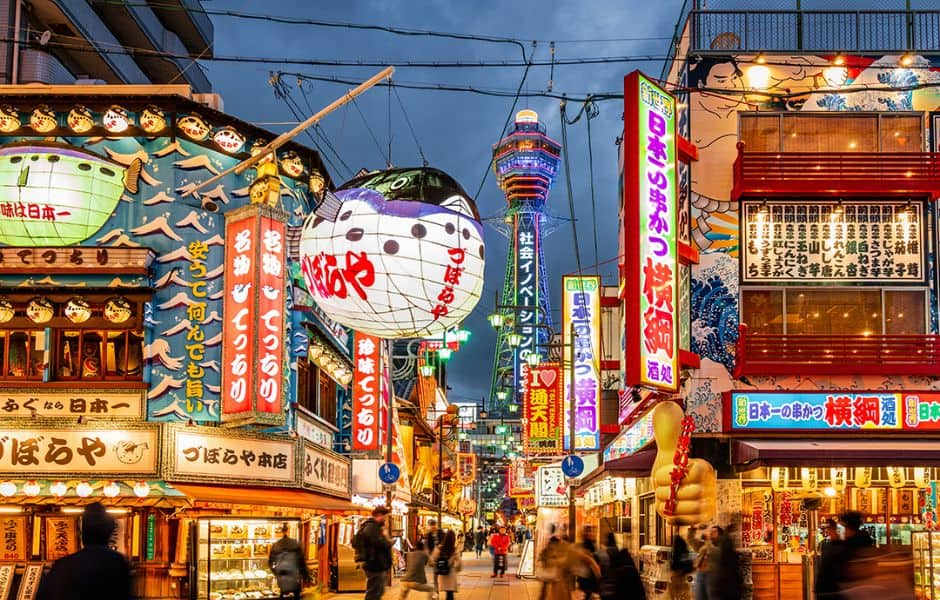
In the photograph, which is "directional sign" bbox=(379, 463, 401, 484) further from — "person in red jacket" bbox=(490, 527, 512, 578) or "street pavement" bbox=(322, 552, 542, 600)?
"person in red jacket" bbox=(490, 527, 512, 578)

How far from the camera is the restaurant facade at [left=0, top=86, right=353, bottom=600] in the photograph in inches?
915

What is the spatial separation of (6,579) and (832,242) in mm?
16932

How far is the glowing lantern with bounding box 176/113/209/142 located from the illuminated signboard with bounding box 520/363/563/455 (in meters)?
17.8

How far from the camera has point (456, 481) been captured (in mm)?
87750

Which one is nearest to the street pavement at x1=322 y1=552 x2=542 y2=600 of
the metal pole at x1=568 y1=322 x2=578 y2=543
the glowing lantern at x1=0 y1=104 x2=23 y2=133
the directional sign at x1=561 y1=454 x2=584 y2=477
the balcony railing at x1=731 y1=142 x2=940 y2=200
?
the metal pole at x1=568 y1=322 x2=578 y2=543

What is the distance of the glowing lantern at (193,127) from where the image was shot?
25016 millimetres

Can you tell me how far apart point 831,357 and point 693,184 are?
4239 mm

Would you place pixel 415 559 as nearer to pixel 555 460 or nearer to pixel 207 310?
pixel 207 310

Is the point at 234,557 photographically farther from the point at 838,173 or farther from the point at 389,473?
the point at 838,173

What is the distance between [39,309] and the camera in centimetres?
2430

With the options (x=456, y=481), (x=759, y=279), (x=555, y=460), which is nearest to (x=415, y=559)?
(x=759, y=279)

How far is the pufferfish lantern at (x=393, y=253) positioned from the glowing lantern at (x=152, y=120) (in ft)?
37.9

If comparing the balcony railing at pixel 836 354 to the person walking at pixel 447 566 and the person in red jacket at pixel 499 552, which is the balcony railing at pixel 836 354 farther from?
the person in red jacket at pixel 499 552

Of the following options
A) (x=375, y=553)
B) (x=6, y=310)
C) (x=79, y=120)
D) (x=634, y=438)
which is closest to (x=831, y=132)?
(x=634, y=438)
